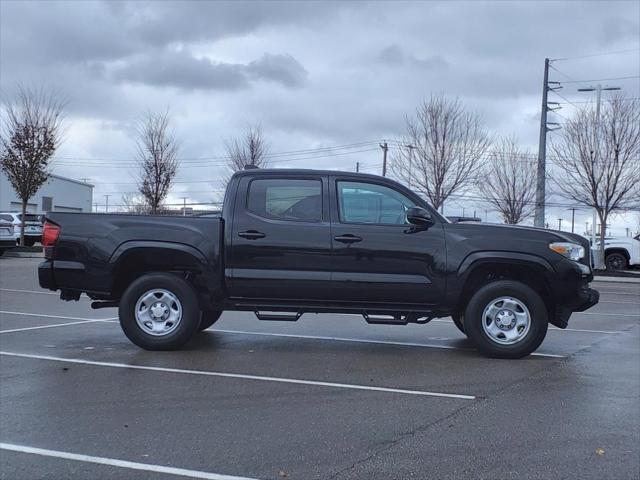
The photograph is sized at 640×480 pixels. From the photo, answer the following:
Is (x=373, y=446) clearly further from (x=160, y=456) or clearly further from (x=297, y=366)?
(x=297, y=366)

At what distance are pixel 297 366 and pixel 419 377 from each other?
4.18 ft

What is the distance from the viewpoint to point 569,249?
7.14 m

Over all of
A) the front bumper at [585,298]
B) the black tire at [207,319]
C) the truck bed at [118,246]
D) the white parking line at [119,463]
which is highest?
the truck bed at [118,246]

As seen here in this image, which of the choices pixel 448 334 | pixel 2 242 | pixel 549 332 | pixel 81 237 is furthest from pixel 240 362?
pixel 2 242

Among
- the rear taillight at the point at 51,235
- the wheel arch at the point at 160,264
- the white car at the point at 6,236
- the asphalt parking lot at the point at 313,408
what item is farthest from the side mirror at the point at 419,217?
the white car at the point at 6,236

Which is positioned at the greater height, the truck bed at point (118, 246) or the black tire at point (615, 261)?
the truck bed at point (118, 246)

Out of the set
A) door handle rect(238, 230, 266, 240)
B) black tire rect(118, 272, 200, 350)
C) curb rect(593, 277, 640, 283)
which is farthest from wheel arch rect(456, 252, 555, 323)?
curb rect(593, 277, 640, 283)

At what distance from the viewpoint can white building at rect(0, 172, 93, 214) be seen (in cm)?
5234

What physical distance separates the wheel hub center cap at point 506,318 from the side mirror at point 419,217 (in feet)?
4.12

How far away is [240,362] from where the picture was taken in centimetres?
695

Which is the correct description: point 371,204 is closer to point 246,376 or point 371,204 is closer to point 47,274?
point 246,376

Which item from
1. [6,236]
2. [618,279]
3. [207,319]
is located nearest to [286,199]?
[207,319]

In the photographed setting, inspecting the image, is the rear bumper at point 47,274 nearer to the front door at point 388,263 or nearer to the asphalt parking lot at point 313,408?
the asphalt parking lot at point 313,408

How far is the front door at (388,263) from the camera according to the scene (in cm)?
703
